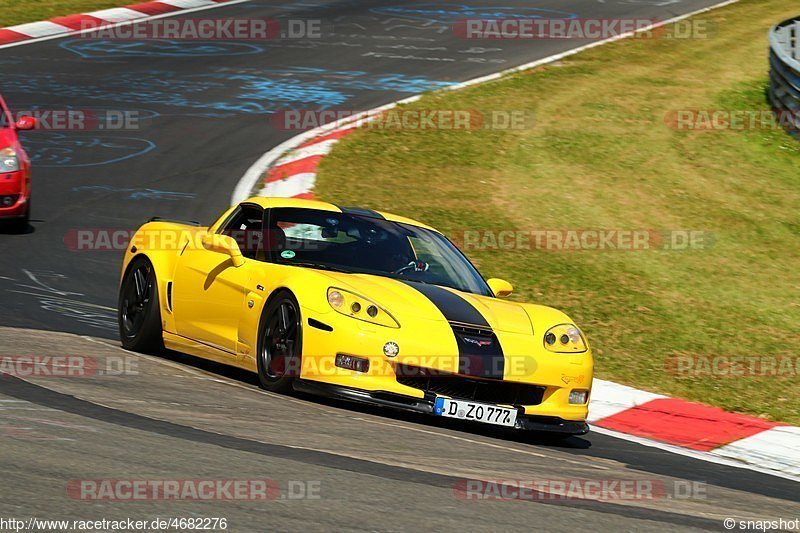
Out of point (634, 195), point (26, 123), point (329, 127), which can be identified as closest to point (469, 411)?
point (26, 123)

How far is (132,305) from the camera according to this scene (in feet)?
31.1

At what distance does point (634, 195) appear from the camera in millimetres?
16172

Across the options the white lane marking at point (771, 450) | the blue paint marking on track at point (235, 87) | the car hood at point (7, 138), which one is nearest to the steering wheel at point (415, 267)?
the white lane marking at point (771, 450)

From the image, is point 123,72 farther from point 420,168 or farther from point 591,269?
point 591,269

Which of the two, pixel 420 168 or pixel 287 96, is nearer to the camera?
pixel 420 168

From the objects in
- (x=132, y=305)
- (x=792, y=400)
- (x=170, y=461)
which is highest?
(x=170, y=461)

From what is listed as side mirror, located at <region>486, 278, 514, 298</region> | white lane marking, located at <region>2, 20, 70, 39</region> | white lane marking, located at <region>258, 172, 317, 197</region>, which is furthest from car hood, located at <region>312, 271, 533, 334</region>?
white lane marking, located at <region>2, 20, 70, 39</region>

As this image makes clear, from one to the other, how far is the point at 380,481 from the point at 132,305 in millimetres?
4315

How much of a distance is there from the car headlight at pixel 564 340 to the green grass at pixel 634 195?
224 cm

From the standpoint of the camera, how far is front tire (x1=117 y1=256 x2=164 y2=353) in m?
9.20

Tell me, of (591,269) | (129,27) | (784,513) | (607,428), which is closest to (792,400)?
(607,428)

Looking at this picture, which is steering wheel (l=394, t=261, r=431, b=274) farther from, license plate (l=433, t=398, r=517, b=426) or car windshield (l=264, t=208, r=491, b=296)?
license plate (l=433, t=398, r=517, b=426)

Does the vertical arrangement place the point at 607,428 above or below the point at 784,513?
below

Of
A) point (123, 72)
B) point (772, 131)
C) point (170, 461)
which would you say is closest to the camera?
point (170, 461)
